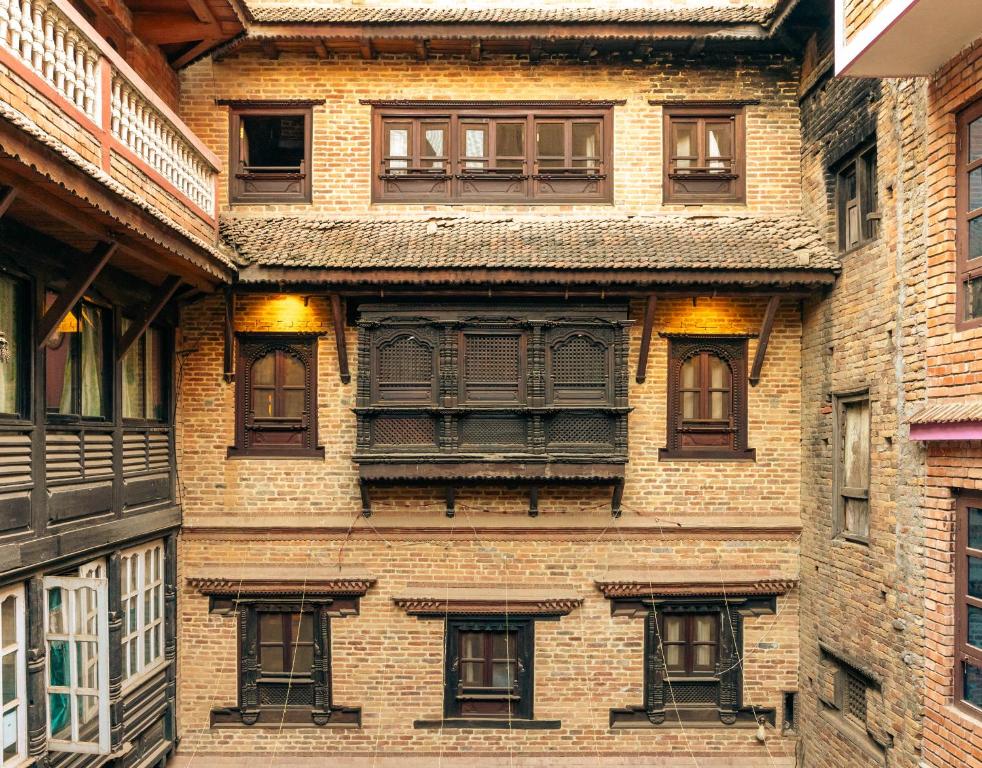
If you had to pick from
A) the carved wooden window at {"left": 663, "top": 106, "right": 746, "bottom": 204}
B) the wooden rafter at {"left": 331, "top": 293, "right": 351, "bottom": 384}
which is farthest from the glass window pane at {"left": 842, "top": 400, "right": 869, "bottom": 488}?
the wooden rafter at {"left": 331, "top": 293, "right": 351, "bottom": 384}

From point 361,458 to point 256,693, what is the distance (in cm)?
367

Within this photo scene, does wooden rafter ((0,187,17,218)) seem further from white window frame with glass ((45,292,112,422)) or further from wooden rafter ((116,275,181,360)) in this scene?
wooden rafter ((116,275,181,360))

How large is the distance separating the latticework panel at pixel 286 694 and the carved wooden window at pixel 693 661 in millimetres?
4635

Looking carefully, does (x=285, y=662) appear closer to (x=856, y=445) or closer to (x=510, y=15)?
(x=856, y=445)

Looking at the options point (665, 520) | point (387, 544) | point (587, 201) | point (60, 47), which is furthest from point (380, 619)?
point (60, 47)

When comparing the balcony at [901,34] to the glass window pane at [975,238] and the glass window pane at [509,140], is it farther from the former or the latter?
the glass window pane at [509,140]

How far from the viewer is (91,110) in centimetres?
670

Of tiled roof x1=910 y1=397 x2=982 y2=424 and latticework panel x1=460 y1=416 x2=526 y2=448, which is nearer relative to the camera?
tiled roof x1=910 y1=397 x2=982 y2=424

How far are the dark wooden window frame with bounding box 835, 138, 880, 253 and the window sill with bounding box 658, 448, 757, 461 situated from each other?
291 centimetres

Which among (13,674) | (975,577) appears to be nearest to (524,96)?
(975,577)

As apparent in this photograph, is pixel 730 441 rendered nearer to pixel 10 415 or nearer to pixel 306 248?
pixel 306 248

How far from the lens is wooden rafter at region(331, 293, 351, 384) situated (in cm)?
954

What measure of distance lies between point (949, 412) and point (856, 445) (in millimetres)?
2493

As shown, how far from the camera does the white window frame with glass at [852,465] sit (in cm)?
856
